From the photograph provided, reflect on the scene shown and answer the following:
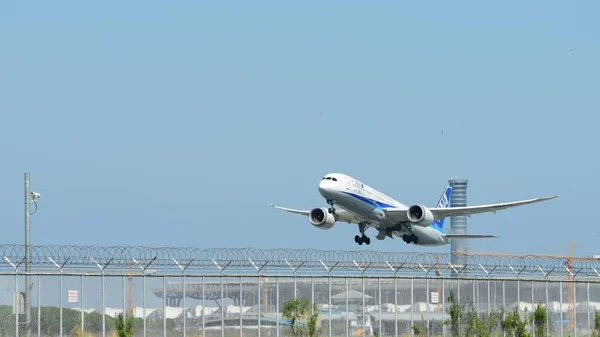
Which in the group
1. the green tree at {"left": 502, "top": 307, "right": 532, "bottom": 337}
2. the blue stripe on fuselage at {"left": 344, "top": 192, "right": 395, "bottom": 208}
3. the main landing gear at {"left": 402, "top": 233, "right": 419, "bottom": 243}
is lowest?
the green tree at {"left": 502, "top": 307, "right": 532, "bottom": 337}

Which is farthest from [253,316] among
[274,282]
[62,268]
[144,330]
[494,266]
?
[494,266]

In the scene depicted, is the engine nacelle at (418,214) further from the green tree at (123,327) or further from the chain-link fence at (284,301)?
the green tree at (123,327)

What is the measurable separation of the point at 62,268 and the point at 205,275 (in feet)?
20.1

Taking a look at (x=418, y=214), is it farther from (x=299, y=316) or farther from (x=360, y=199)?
(x=299, y=316)

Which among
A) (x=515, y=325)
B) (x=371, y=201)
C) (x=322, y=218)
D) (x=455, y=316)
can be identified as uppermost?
(x=371, y=201)

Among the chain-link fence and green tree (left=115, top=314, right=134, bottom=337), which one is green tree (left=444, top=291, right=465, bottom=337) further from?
green tree (left=115, top=314, right=134, bottom=337)

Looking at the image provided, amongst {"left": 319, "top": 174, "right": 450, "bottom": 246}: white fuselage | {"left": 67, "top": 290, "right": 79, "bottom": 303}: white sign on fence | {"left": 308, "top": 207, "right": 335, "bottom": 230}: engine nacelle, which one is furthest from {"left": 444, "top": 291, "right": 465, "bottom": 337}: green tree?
{"left": 308, "top": 207, "right": 335, "bottom": 230}: engine nacelle

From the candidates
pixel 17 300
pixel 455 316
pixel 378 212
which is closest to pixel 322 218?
pixel 378 212

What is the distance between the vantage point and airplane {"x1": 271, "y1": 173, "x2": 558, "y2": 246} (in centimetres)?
6412

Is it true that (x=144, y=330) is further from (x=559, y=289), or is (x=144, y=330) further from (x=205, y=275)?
(x=559, y=289)

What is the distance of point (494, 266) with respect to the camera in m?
55.1

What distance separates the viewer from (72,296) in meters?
42.4

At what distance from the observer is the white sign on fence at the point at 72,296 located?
4238 cm

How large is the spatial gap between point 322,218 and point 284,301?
21427 millimetres
